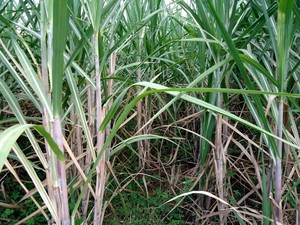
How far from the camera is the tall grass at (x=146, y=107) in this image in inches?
25.9

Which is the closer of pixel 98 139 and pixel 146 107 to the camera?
pixel 98 139

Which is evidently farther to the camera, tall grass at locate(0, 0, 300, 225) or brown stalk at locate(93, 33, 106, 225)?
brown stalk at locate(93, 33, 106, 225)

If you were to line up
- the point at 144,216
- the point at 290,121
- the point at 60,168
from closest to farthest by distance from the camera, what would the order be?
the point at 60,168 < the point at 290,121 < the point at 144,216

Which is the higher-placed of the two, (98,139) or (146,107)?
(98,139)

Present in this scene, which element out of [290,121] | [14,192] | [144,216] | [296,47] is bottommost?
[144,216]

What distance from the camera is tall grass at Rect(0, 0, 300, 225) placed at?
0.66m

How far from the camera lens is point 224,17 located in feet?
3.21

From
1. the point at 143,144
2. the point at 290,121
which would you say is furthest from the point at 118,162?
the point at 290,121

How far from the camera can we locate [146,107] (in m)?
1.49

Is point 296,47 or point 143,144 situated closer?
point 296,47

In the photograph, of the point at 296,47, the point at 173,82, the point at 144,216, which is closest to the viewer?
the point at 296,47

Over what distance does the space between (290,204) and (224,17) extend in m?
0.68

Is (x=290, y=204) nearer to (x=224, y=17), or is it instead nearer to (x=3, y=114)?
(x=224, y=17)

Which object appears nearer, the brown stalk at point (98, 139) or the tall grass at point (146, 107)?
the tall grass at point (146, 107)
